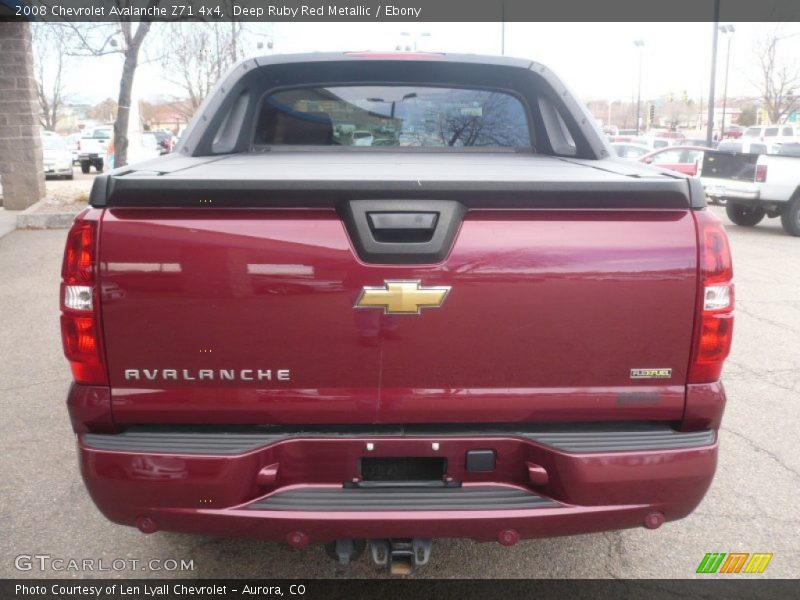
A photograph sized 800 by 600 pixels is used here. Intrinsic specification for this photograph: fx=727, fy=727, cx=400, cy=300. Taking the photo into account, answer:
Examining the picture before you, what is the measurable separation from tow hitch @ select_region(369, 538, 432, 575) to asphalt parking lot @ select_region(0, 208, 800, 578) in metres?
0.69

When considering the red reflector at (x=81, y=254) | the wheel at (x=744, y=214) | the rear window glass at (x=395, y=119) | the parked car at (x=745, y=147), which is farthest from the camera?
the wheel at (x=744, y=214)

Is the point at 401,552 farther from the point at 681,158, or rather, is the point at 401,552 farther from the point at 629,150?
the point at 629,150

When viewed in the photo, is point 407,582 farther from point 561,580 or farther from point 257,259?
point 257,259

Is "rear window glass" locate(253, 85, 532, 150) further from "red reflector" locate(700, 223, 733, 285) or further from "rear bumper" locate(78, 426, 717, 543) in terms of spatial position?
"rear bumper" locate(78, 426, 717, 543)

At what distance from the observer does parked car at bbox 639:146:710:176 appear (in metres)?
19.8

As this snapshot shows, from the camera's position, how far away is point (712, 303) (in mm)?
2260

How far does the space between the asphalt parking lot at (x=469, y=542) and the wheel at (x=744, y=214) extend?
10483 millimetres

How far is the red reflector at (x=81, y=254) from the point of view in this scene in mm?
2158

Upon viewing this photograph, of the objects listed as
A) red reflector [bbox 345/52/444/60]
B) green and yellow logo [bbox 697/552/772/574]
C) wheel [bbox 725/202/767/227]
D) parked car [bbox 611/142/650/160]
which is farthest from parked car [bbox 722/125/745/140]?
green and yellow logo [bbox 697/552/772/574]

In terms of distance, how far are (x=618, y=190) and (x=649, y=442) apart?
2.62ft

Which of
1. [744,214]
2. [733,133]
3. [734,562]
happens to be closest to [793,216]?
[744,214]

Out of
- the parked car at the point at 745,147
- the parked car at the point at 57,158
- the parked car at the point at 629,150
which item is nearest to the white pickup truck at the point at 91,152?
the parked car at the point at 57,158

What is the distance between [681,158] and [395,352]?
65.9 ft

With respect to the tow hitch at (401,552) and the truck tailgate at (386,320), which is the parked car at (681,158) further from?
the tow hitch at (401,552)
